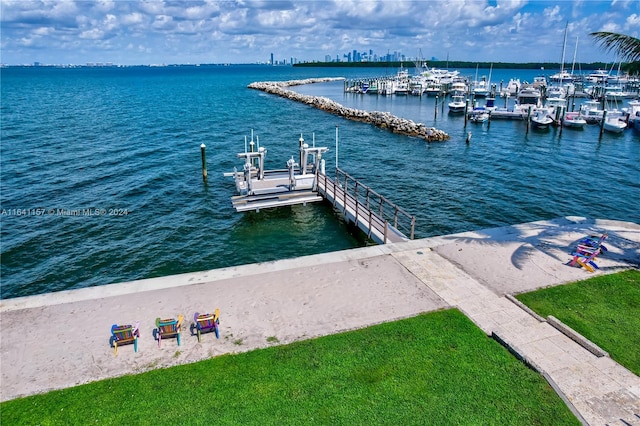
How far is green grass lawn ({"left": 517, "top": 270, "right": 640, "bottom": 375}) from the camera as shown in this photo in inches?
394

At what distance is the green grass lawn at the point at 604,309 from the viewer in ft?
32.8

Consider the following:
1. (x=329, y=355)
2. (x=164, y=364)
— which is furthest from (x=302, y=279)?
(x=164, y=364)

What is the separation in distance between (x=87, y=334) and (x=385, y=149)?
3246 cm

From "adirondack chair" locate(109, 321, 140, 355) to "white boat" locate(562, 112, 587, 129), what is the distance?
56.0 m

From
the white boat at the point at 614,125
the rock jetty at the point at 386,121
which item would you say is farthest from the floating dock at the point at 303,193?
the white boat at the point at 614,125

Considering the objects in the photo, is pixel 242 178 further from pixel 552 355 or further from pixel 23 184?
pixel 552 355

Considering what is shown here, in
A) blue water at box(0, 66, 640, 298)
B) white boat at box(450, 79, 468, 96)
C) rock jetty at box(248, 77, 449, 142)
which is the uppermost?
white boat at box(450, 79, 468, 96)

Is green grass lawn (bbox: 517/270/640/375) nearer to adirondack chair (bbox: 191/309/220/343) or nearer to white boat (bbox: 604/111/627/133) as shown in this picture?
adirondack chair (bbox: 191/309/220/343)

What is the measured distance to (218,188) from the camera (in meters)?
27.9

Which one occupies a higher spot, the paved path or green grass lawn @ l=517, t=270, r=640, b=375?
green grass lawn @ l=517, t=270, r=640, b=375

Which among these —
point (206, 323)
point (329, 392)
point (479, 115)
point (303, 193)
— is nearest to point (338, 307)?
point (329, 392)

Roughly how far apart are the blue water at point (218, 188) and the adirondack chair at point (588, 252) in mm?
6737

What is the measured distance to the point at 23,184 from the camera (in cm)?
2831

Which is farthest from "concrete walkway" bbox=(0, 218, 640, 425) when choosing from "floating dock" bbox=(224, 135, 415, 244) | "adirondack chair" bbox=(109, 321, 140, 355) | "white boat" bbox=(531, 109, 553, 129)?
"white boat" bbox=(531, 109, 553, 129)
